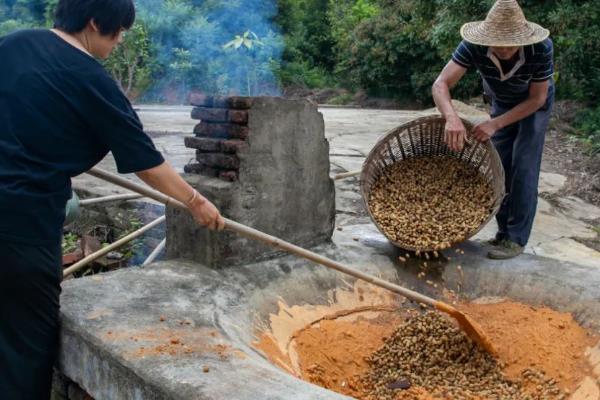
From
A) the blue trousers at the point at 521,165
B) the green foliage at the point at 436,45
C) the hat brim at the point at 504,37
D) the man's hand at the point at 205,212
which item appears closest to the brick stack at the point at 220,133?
the man's hand at the point at 205,212

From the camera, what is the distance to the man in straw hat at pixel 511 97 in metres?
3.51

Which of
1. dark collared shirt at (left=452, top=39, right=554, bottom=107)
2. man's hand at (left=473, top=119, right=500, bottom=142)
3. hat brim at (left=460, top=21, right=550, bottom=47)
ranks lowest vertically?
man's hand at (left=473, top=119, right=500, bottom=142)

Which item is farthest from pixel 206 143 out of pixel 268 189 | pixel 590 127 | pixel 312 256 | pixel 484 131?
pixel 590 127

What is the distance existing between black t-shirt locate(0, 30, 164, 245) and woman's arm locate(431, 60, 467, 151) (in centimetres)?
199

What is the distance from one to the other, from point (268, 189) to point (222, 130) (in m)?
0.39

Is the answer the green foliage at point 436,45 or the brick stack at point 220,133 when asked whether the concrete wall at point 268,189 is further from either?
the green foliage at point 436,45

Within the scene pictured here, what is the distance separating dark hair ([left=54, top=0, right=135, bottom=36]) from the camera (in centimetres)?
213

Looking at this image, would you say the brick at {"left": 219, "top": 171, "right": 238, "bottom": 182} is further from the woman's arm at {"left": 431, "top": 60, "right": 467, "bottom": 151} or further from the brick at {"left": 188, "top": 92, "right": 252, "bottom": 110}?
the woman's arm at {"left": 431, "top": 60, "right": 467, "bottom": 151}

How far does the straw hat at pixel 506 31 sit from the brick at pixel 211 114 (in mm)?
1452

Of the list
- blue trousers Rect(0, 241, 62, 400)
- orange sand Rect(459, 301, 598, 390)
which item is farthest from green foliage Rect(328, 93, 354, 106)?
blue trousers Rect(0, 241, 62, 400)

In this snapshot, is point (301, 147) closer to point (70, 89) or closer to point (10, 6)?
point (70, 89)

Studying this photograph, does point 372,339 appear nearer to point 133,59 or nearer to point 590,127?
point 133,59

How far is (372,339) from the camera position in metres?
3.30

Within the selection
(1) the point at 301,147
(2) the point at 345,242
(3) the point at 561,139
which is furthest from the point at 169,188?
(3) the point at 561,139
